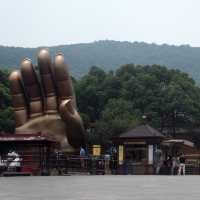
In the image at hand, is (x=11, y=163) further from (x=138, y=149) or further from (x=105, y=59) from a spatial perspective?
(x=105, y=59)

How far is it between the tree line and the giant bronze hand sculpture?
1450 centimetres

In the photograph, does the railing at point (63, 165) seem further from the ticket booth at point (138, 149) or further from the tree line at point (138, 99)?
the tree line at point (138, 99)

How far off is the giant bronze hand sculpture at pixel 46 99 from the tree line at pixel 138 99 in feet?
47.6

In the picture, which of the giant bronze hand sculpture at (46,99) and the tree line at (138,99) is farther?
the tree line at (138,99)

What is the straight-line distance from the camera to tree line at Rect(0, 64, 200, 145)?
61.5m

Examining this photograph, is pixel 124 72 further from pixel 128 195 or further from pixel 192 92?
pixel 128 195

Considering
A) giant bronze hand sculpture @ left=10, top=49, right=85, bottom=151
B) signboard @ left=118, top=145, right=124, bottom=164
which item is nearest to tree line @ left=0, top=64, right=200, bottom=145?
giant bronze hand sculpture @ left=10, top=49, right=85, bottom=151

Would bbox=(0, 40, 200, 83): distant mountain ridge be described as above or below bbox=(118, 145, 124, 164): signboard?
above

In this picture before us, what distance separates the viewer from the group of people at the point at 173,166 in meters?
33.0

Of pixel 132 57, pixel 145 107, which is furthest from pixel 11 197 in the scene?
pixel 132 57

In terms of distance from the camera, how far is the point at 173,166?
33.7 metres

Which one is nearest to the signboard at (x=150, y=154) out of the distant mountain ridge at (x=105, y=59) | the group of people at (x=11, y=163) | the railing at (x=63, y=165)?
the railing at (x=63, y=165)

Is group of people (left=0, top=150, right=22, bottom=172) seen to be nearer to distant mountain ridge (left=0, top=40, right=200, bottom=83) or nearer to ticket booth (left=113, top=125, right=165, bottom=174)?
ticket booth (left=113, top=125, right=165, bottom=174)

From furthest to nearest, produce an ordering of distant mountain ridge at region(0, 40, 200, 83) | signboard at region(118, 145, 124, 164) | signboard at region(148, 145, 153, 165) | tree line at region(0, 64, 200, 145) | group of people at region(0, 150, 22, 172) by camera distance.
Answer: distant mountain ridge at region(0, 40, 200, 83) < tree line at region(0, 64, 200, 145) < signboard at region(118, 145, 124, 164) < signboard at region(148, 145, 153, 165) < group of people at region(0, 150, 22, 172)
